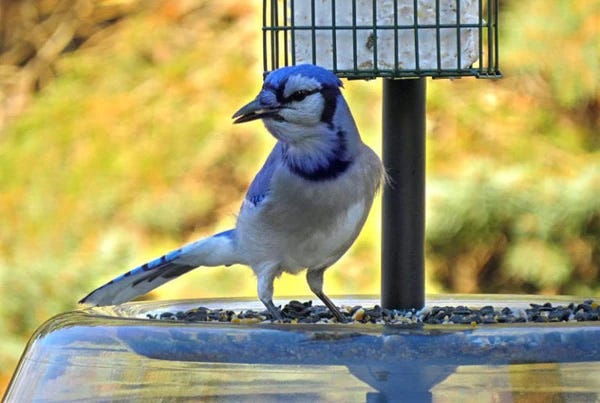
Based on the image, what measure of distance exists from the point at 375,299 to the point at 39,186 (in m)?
2.14

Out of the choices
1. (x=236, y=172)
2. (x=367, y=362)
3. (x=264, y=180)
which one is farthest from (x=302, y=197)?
(x=236, y=172)

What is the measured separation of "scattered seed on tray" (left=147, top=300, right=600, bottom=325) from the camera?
6.84 ft

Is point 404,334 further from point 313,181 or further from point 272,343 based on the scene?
point 313,181

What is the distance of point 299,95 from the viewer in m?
2.12

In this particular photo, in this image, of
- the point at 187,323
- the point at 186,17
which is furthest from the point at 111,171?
the point at 187,323

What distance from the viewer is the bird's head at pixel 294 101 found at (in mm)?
2096

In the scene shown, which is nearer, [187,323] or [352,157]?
[187,323]

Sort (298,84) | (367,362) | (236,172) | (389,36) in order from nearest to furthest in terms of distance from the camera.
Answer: (367,362) → (298,84) → (389,36) → (236,172)

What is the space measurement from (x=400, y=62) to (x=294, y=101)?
0.24 metres

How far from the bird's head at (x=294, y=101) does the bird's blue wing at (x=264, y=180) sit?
5.6 inches

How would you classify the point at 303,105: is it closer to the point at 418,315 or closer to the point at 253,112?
the point at 253,112

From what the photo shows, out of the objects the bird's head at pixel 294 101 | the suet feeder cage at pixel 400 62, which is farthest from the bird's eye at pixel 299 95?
the suet feeder cage at pixel 400 62

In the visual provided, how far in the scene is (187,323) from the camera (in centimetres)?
176

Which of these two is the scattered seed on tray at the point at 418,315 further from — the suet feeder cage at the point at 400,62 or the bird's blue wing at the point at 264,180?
the bird's blue wing at the point at 264,180
